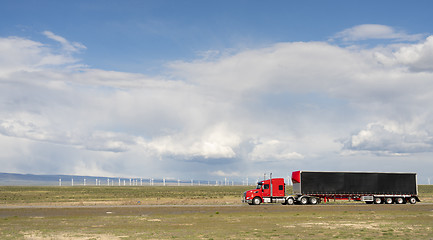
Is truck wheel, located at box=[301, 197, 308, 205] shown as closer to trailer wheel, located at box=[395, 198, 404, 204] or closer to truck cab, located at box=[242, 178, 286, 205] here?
truck cab, located at box=[242, 178, 286, 205]

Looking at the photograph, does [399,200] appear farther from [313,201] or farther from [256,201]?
[256,201]

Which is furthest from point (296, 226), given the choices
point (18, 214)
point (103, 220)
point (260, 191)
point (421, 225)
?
point (18, 214)

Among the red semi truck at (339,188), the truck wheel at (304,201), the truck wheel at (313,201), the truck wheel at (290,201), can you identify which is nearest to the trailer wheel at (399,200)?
the red semi truck at (339,188)

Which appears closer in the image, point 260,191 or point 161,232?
point 161,232

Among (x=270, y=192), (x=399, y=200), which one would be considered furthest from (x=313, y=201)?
(x=399, y=200)

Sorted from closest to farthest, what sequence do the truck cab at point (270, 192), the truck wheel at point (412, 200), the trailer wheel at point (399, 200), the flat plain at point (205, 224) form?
1. the flat plain at point (205, 224)
2. the truck cab at point (270, 192)
3. the trailer wheel at point (399, 200)
4. the truck wheel at point (412, 200)

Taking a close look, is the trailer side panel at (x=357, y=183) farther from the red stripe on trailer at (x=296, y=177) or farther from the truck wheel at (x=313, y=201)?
the truck wheel at (x=313, y=201)

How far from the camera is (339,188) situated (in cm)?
5294

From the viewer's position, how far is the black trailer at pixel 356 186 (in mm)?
52219

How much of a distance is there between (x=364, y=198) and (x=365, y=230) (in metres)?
27.3

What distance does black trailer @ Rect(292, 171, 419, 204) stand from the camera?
5222 cm

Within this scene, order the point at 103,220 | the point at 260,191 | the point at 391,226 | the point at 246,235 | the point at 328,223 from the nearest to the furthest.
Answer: the point at 246,235 → the point at 391,226 → the point at 328,223 → the point at 103,220 → the point at 260,191

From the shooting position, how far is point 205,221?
110 feet

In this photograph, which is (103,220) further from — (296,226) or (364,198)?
(364,198)
